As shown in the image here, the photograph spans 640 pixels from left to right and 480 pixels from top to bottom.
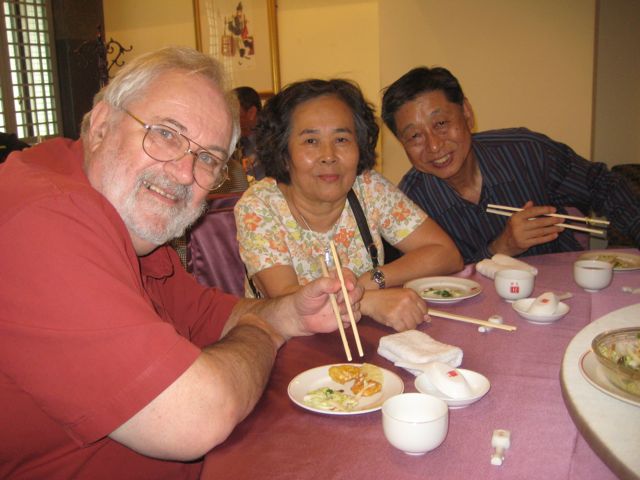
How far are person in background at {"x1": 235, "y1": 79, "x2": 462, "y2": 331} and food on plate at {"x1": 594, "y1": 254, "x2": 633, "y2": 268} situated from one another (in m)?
0.51

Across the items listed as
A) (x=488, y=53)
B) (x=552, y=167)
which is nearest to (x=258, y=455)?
(x=552, y=167)

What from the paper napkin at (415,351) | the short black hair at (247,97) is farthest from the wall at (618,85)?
the paper napkin at (415,351)

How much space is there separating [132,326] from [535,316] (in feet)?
3.41

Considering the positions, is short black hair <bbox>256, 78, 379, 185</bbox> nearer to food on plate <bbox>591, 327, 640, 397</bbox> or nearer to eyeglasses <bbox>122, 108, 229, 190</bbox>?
eyeglasses <bbox>122, 108, 229, 190</bbox>

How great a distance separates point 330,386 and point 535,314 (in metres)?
0.63

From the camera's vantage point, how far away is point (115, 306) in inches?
34.9

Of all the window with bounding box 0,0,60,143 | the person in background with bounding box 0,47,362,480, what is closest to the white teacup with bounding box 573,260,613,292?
the person in background with bounding box 0,47,362,480

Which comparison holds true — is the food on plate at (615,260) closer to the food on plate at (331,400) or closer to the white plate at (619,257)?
the white plate at (619,257)

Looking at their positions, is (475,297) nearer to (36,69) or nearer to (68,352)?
(68,352)

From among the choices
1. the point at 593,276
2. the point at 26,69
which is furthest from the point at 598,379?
the point at 26,69

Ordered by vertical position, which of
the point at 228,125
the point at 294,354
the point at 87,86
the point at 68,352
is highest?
the point at 87,86

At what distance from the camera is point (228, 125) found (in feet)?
4.59

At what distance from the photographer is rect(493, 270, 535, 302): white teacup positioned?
1.60m

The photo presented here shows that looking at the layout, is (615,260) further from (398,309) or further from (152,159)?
(152,159)
